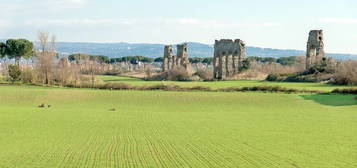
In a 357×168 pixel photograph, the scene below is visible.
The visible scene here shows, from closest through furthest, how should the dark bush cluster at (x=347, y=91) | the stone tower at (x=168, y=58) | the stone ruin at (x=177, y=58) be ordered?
the dark bush cluster at (x=347, y=91)
the stone ruin at (x=177, y=58)
the stone tower at (x=168, y=58)

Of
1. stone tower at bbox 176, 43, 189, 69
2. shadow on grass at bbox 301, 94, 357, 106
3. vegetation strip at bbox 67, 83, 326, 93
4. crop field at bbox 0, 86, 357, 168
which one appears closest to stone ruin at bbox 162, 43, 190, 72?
stone tower at bbox 176, 43, 189, 69

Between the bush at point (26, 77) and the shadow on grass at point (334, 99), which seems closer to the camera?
the shadow on grass at point (334, 99)

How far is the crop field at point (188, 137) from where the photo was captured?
59.5 ft

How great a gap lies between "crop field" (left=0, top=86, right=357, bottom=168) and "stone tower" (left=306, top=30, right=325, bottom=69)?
37231mm

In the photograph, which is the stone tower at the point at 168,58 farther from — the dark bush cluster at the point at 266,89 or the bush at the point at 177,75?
the dark bush cluster at the point at 266,89

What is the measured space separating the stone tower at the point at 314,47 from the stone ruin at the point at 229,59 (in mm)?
15650

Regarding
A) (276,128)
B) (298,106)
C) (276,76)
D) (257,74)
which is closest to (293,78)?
(276,76)

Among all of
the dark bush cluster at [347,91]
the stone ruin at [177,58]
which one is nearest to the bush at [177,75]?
the stone ruin at [177,58]

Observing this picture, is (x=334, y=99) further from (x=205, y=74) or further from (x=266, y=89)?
(x=205, y=74)

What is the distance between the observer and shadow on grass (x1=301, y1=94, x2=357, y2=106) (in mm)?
48412

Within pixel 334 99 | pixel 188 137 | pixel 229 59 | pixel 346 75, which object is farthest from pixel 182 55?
pixel 188 137

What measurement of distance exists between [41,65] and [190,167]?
208 ft

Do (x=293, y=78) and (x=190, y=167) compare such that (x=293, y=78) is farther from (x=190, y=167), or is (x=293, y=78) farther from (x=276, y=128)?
(x=190, y=167)

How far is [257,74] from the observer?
323 ft
